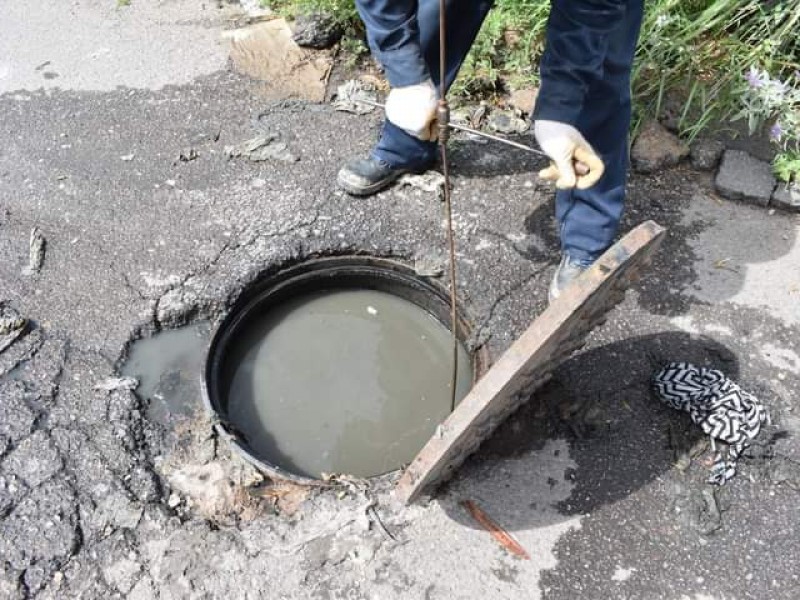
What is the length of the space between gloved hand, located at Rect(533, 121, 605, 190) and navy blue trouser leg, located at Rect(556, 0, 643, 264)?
1.11 feet

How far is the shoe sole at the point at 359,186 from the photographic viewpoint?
3053mm

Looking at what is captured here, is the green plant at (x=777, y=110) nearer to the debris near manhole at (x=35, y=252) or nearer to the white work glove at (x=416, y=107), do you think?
the white work glove at (x=416, y=107)

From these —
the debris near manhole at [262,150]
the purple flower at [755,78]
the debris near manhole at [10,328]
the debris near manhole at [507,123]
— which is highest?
the purple flower at [755,78]

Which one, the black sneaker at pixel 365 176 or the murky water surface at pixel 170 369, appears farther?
the black sneaker at pixel 365 176

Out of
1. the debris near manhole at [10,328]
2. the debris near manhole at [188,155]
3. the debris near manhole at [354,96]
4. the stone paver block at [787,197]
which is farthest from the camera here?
the debris near manhole at [354,96]

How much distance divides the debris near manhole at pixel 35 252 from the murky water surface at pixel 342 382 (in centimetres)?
92

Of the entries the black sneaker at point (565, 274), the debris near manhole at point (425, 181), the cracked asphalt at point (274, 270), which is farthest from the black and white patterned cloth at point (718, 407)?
the debris near manhole at point (425, 181)

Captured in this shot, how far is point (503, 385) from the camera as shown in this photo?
5.09 ft

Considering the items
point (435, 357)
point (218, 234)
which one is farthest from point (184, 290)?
point (435, 357)

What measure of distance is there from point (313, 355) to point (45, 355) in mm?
989

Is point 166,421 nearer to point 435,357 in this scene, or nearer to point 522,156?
point 435,357

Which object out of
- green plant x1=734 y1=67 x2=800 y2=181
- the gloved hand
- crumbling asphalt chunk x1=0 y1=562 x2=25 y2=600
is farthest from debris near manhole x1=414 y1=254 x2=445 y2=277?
crumbling asphalt chunk x1=0 y1=562 x2=25 y2=600

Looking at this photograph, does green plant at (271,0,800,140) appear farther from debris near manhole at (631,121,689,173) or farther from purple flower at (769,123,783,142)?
purple flower at (769,123,783,142)

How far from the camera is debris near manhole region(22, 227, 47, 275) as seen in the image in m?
2.82
